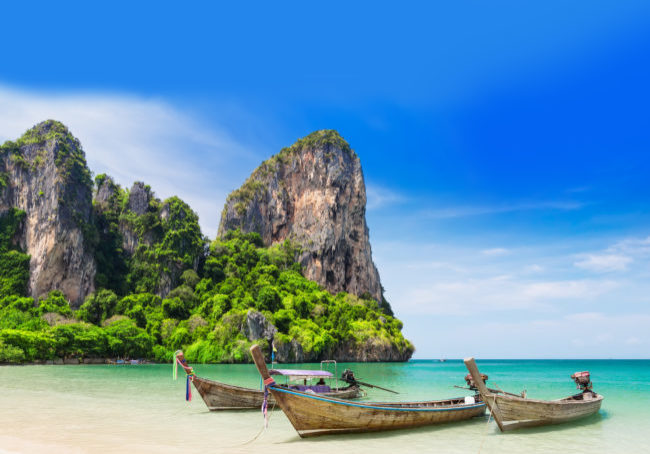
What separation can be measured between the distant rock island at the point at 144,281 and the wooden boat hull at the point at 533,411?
39.6 m

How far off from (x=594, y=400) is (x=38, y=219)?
71.8 metres

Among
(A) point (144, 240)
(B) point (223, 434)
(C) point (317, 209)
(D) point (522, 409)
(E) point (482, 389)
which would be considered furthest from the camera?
(C) point (317, 209)

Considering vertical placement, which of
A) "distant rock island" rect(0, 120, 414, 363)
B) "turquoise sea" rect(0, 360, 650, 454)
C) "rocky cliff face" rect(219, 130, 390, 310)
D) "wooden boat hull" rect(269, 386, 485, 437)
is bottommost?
"turquoise sea" rect(0, 360, 650, 454)

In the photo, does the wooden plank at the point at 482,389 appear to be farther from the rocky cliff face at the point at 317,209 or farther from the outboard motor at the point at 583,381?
the rocky cliff face at the point at 317,209

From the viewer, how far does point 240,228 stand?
9812 centimetres

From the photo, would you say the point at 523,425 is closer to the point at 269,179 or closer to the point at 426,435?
the point at 426,435

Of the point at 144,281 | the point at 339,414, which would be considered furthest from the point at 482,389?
the point at 144,281

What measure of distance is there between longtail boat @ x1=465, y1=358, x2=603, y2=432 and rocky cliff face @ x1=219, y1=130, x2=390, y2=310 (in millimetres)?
75709

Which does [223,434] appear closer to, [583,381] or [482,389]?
[482,389]

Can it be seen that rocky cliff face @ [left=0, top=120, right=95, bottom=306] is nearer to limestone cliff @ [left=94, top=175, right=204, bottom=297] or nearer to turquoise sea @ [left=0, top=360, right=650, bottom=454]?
limestone cliff @ [left=94, top=175, right=204, bottom=297]

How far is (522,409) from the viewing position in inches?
524

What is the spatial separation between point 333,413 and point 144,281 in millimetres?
65352

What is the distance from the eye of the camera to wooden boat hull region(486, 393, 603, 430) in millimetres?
12961

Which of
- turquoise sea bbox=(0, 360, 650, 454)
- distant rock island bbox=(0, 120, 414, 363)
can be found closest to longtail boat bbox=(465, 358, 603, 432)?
turquoise sea bbox=(0, 360, 650, 454)
